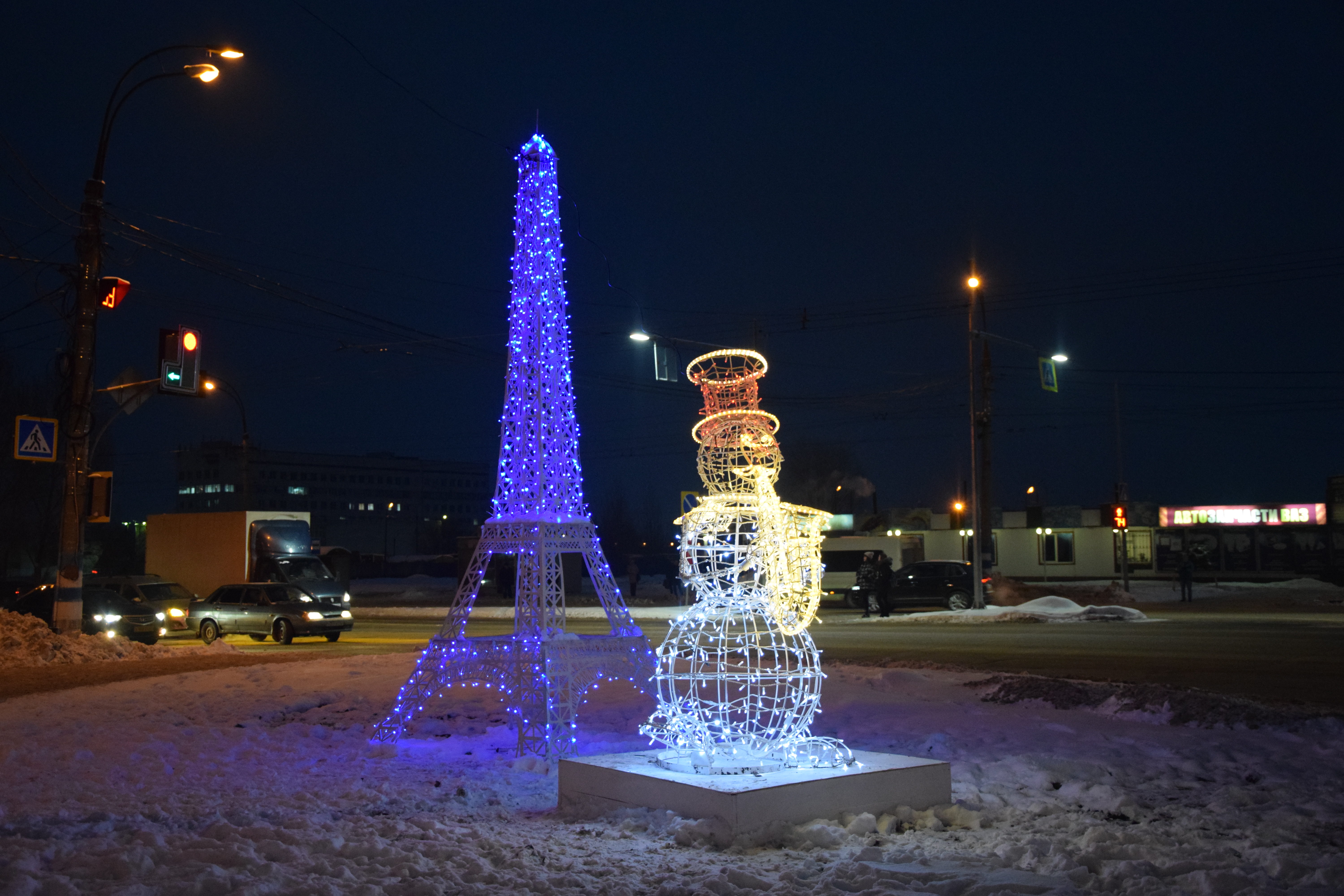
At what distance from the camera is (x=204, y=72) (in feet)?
54.3

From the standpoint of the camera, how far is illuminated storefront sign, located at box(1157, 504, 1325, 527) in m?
51.5

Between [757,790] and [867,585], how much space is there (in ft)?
91.0

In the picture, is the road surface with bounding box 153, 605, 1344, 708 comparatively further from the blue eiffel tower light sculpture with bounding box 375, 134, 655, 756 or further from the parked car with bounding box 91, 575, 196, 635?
the blue eiffel tower light sculpture with bounding box 375, 134, 655, 756

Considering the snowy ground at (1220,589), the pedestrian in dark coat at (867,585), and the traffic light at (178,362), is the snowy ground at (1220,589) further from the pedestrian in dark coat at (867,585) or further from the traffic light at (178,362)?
the traffic light at (178,362)

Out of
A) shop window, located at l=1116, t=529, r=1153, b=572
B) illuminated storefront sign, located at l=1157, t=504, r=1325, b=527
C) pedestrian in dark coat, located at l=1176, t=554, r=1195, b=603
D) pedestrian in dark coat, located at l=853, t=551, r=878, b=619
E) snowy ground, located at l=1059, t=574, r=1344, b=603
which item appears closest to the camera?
pedestrian in dark coat, located at l=853, t=551, r=878, b=619

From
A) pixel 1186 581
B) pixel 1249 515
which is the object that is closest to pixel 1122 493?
pixel 1186 581

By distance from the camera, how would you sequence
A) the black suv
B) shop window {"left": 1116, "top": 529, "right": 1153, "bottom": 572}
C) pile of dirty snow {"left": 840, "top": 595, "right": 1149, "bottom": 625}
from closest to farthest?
pile of dirty snow {"left": 840, "top": 595, "right": 1149, "bottom": 625}, the black suv, shop window {"left": 1116, "top": 529, "right": 1153, "bottom": 572}

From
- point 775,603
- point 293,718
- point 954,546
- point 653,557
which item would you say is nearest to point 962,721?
point 775,603

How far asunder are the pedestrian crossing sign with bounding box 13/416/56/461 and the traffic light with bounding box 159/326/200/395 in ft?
6.61

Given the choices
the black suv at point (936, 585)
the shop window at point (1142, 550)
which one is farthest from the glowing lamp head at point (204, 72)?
the shop window at point (1142, 550)

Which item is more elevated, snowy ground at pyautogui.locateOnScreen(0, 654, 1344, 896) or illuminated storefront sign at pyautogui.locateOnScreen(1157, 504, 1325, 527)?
illuminated storefront sign at pyautogui.locateOnScreen(1157, 504, 1325, 527)

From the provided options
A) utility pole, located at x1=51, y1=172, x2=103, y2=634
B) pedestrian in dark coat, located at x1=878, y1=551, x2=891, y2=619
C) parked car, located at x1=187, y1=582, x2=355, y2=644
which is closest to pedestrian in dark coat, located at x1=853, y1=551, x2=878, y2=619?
pedestrian in dark coat, located at x1=878, y1=551, x2=891, y2=619

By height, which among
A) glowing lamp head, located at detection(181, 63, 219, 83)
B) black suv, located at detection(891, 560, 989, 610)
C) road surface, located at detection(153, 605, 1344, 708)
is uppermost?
glowing lamp head, located at detection(181, 63, 219, 83)

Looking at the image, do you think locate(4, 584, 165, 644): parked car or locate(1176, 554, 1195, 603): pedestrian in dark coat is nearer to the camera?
locate(4, 584, 165, 644): parked car
